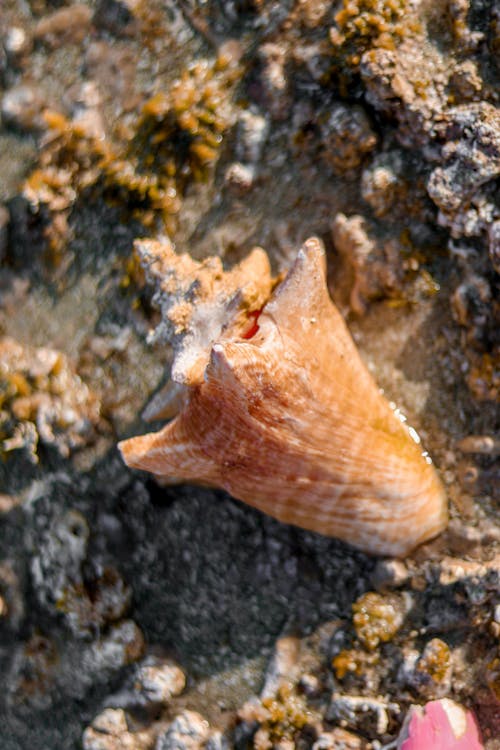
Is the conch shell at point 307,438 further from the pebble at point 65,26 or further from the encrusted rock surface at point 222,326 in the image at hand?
the pebble at point 65,26

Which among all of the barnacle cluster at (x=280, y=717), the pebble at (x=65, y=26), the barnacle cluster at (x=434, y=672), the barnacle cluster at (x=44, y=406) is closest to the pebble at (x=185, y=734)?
the barnacle cluster at (x=280, y=717)

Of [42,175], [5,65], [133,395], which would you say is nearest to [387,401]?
[133,395]

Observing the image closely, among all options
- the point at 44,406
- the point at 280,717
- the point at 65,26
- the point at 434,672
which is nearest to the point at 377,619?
the point at 434,672

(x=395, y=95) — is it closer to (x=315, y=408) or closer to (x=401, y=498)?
(x=315, y=408)

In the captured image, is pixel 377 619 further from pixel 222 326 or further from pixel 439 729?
pixel 222 326

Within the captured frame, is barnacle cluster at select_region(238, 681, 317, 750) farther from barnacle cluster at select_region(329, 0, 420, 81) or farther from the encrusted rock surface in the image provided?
barnacle cluster at select_region(329, 0, 420, 81)

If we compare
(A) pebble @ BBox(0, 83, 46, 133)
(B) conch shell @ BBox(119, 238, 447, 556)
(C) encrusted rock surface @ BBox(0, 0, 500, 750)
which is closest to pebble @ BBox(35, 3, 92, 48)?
(C) encrusted rock surface @ BBox(0, 0, 500, 750)
